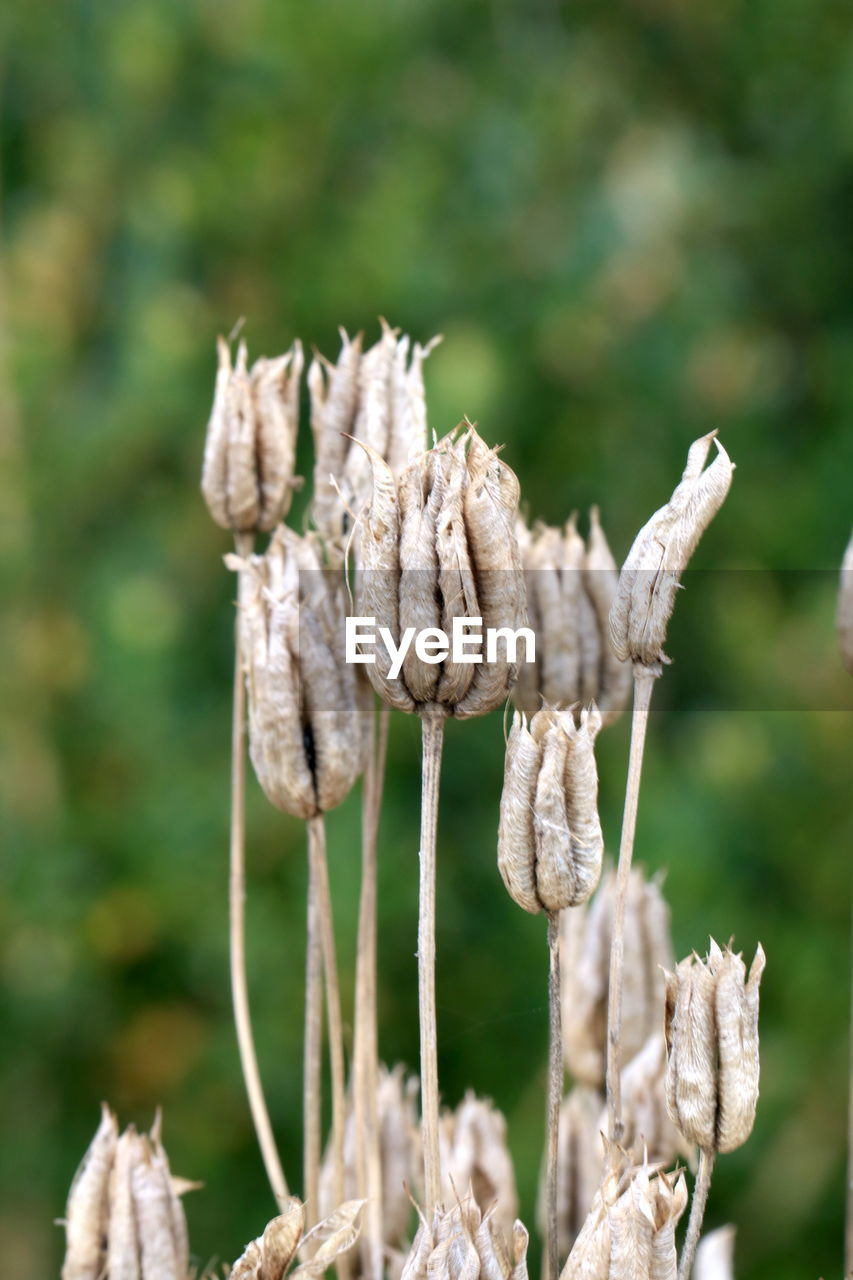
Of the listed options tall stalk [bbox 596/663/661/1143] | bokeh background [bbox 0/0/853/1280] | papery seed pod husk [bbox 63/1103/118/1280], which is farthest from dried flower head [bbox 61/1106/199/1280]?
bokeh background [bbox 0/0/853/1280]

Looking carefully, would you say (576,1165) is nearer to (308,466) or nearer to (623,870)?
(623,870)

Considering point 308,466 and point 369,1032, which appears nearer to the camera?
point 369,1032

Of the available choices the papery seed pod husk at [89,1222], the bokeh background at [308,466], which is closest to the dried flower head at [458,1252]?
the papery seed pod husk at [89,1222]

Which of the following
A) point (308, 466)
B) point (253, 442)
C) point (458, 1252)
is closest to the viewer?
point (458, 1252)

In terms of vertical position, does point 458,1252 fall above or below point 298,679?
below

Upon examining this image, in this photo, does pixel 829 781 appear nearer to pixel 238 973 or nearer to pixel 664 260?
pixel 664 260

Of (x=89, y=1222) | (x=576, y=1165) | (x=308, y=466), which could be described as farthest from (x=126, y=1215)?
(x=308, y=466)

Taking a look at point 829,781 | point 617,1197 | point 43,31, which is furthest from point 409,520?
point 43,31

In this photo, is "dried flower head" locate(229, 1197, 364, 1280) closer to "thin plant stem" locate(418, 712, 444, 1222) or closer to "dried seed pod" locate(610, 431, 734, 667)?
"thin plant stem" locate(418, 712, 444, 1222)
